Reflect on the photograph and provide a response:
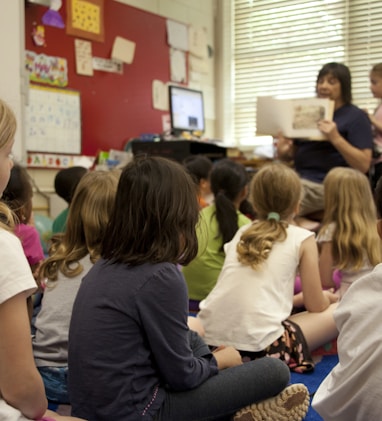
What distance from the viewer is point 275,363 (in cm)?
138

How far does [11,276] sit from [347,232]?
1.62 m

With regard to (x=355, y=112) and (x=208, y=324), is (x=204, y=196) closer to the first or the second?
(x=355, y=112)

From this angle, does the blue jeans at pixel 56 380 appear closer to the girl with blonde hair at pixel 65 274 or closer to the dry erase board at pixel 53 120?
the girl with blonde hair at pixel 65 274

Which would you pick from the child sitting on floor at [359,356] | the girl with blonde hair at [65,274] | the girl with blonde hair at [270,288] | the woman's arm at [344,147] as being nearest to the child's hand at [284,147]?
the woman's arm at [344,147]

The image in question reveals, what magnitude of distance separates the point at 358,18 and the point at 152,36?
1.61 metres

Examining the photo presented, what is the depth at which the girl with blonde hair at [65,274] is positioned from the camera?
159 cm

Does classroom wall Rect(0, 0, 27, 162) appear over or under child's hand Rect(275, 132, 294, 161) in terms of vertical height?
over

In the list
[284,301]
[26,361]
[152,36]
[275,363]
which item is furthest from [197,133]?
[26,361]

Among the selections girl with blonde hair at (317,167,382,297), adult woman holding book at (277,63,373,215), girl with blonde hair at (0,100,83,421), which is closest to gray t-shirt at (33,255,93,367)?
girl with blonde hair at (0,100,83,421)

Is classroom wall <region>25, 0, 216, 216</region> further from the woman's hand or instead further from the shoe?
the shoe

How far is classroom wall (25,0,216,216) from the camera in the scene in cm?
399

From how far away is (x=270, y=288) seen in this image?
178cm

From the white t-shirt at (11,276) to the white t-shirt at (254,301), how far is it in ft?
3.04

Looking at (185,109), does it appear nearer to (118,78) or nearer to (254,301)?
(118,78)
